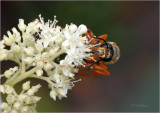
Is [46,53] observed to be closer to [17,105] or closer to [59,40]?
[59,40]

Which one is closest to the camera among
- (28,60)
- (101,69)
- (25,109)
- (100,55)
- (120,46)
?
(28,60)

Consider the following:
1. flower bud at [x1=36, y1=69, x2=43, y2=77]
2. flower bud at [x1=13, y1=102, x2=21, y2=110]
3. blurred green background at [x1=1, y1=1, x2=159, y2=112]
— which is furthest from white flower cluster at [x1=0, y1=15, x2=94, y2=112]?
blurred green background at [x1=1, y1=1, x2=159, y2=112]

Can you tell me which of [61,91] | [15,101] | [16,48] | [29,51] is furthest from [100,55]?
[15,101]

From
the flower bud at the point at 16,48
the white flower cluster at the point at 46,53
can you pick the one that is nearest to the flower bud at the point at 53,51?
the white flower cluster at the point at 46,53

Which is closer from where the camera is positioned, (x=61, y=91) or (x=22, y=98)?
(x=22, y=98)

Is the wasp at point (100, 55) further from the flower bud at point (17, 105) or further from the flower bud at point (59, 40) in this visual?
the flower bud at point (17, 105)

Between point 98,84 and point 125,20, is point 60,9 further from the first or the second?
point 98,84

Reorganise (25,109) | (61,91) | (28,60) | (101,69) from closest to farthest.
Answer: (28,60) → (25,109) → (61,91) → (101,69)
